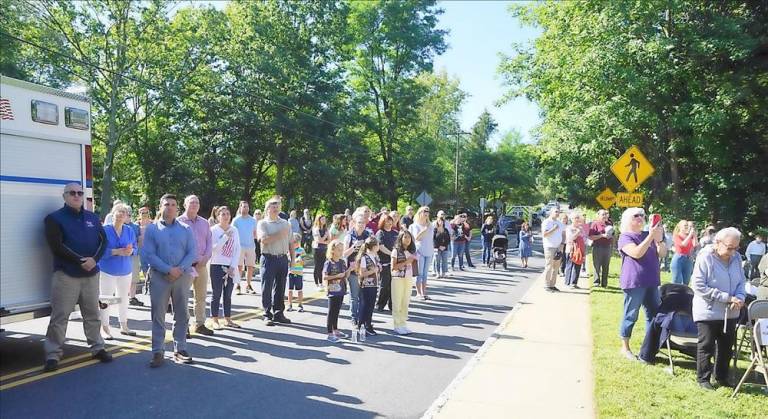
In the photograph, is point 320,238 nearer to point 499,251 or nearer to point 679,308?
point 679,308

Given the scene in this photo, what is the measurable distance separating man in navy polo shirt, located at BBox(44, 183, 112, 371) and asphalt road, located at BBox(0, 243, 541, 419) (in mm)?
439

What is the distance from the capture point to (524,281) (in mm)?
16359

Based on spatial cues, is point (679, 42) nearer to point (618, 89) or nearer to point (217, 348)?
point (618, 89)

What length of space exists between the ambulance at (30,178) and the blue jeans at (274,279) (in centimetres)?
308

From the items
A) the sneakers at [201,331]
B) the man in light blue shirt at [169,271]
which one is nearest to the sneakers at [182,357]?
the man in light blue shirt at [169,271]

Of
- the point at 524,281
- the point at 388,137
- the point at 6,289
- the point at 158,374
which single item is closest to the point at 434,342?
the point at 158,374

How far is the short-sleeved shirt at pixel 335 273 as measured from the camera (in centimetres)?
845

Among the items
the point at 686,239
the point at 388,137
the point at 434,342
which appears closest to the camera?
the point at 434,342

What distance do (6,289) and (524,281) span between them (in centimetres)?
1295

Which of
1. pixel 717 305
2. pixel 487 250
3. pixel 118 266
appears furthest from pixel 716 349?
pixel 487 250

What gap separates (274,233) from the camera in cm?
917

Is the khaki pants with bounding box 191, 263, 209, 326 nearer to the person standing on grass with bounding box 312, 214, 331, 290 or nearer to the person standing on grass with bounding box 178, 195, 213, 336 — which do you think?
the person standing on grass with bounding box 178, 195, 213, 336

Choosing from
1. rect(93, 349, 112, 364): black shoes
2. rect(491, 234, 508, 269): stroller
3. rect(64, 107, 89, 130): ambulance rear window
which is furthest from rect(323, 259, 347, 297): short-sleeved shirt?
rect(491, 234, 508, 269): stroller

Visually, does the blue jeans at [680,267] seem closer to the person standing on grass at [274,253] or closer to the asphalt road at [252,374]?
the asphalt road at [252,374]
